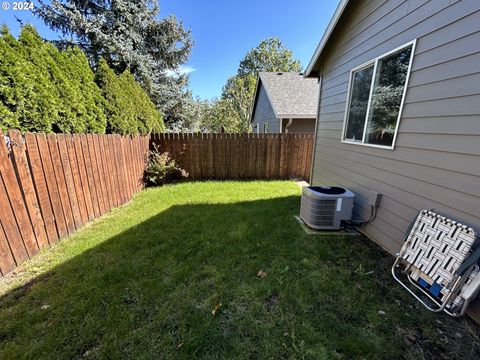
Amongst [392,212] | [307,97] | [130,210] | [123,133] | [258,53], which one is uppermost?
[258,53]

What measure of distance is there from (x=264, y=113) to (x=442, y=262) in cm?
1155

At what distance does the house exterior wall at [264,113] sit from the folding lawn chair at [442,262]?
27.2 feet

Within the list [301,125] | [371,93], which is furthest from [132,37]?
[371,93]

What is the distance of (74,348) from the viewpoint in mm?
1610

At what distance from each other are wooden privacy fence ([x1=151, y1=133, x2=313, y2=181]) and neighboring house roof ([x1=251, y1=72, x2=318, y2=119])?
2393 millimetres

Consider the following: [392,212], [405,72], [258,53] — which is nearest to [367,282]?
[392,212]

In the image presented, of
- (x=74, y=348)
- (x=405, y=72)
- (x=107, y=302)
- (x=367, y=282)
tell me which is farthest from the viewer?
(x=405, y=72)

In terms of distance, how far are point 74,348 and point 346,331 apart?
7.12 feet

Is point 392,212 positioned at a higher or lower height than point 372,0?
lower

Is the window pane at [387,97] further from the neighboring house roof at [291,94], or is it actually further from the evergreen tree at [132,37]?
the evergreen tree at [132,37]

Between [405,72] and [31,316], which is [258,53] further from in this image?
[31,316]

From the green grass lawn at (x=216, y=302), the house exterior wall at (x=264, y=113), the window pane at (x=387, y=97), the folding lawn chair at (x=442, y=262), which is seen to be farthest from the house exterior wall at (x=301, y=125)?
the folding lawn chair at (x=442, y=262)

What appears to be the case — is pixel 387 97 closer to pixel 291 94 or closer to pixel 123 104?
pixel 123 104

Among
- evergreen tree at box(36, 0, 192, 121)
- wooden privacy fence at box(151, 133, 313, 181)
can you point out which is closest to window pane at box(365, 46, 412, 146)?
wooden privacy fence at box(151, 133, 313, 181)
